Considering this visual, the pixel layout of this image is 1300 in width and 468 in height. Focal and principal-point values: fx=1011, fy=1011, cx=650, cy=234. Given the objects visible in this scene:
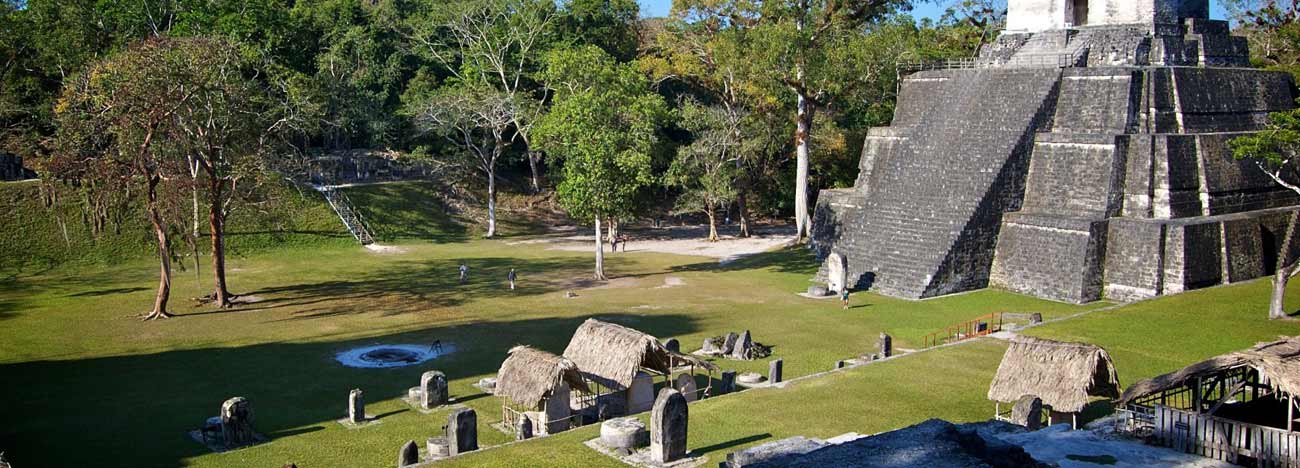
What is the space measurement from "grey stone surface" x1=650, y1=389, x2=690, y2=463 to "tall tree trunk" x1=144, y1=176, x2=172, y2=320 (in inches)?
727

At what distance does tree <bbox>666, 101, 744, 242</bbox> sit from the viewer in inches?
1706

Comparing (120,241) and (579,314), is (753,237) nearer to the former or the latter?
(579,314)

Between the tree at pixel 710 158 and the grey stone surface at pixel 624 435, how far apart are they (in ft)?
88.4

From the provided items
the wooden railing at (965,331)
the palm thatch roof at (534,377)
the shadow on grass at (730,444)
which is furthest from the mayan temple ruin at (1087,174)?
the palm thatch roof at (534,377)

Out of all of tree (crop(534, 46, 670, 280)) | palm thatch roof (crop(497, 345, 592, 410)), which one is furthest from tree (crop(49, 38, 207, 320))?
palm thatch roof (crop(497, 345, 592, 410))

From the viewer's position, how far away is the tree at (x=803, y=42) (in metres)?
38.9

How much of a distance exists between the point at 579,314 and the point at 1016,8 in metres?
19.2

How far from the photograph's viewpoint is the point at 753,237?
4597 cm

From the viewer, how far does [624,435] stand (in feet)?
52.4

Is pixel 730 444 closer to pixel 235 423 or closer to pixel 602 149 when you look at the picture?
pixel 235 423

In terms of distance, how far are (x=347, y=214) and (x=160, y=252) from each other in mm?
15296

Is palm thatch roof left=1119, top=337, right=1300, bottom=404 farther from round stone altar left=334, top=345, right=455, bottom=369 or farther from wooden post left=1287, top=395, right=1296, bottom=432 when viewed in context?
round stone altar left=334, top=345, right=455, bottom=369

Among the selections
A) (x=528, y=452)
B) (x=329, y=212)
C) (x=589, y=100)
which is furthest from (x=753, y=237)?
(x=528, y=452)

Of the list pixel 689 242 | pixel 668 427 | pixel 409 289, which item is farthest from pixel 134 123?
pixel 689 242
